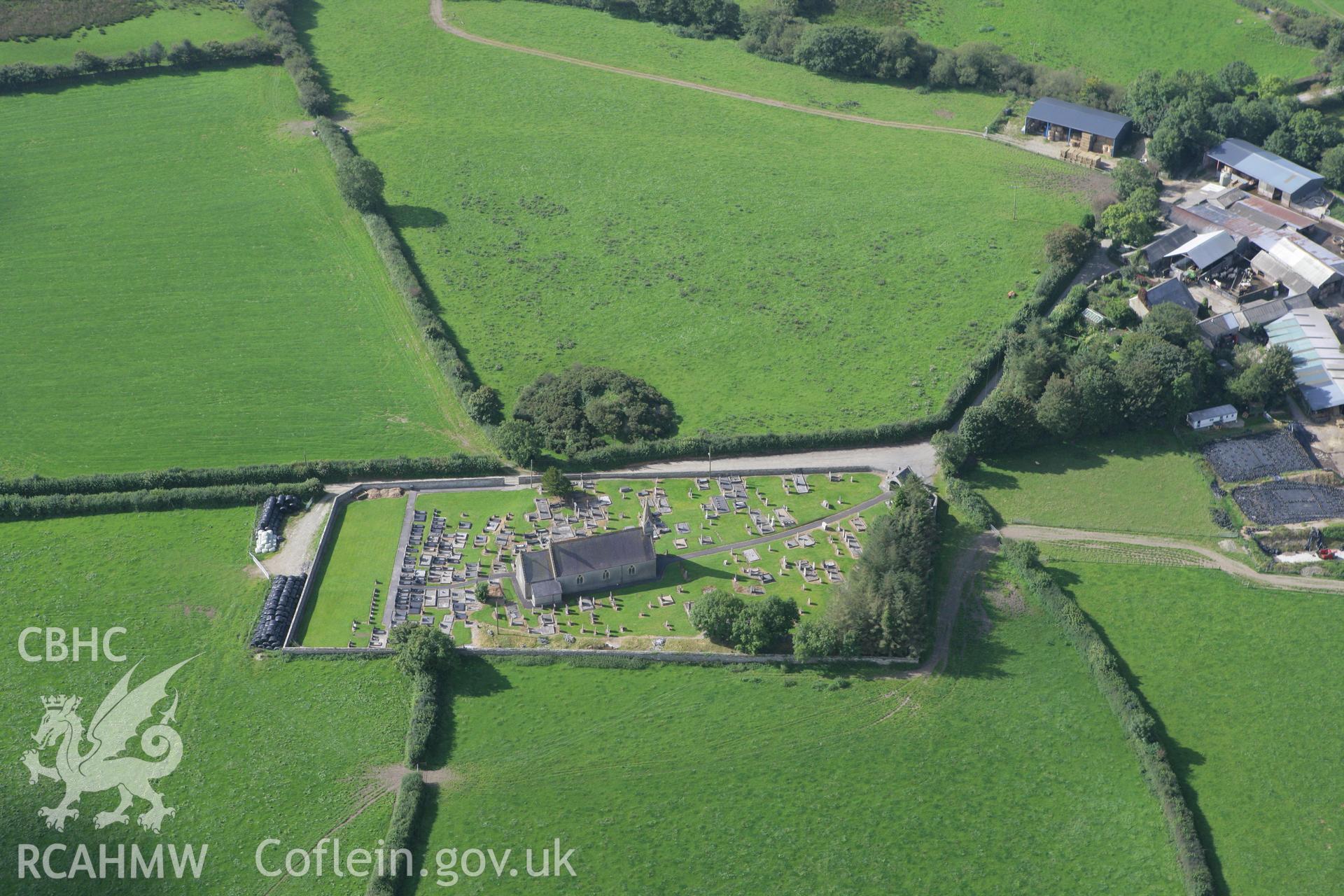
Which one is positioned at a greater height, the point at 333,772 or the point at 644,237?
the point at 644,237

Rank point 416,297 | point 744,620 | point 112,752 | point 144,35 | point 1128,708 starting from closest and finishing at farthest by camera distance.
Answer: point 112,752 → point 1128,708 → point 744,620 → point 416,297 → point 144,35

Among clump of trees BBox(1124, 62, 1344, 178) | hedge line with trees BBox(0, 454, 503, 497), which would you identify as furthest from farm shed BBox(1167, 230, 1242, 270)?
hedge line with trees BBox(0, 454, 503, 497)

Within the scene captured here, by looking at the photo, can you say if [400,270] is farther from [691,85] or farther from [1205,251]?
[1205,251]

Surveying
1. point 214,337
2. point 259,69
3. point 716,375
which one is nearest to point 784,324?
point 716,375

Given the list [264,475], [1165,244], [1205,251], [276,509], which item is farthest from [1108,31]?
[276,509]

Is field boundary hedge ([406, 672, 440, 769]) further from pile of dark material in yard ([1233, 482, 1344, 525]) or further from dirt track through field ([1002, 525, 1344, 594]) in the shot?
pile of dark material in yard ([1233, 482, 1344, 525])

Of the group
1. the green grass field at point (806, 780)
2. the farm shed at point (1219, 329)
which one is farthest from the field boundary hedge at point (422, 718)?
the farm shed at point (1219, 329)

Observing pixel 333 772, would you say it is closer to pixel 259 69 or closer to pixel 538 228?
pixel 538 228
